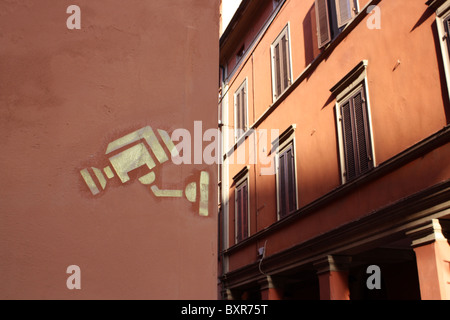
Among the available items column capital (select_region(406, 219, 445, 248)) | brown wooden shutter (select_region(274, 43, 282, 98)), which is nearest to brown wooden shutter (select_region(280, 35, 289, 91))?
brown wooden shutter (select_region(274, 43, 282, 98))

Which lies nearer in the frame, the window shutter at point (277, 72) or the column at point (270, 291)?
the column at point (270, 291)

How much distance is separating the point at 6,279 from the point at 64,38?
1.82 metres

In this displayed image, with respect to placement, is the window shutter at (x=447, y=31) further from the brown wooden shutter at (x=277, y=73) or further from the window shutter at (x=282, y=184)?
the brown wooden shutter at (x=277, y=73)

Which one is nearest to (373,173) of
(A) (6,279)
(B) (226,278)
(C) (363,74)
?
(C) (363,74)

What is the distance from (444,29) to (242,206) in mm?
7644

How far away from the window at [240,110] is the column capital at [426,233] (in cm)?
749

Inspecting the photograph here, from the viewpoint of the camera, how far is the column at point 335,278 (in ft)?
28.5

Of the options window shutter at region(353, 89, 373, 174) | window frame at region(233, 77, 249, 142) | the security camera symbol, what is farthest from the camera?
window frame at region(233, 77, 249, 142)

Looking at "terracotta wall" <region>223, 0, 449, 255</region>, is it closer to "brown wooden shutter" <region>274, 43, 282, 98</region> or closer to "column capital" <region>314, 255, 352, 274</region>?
"brown wooden shutter" <region>274, 43, 282, 98</region>

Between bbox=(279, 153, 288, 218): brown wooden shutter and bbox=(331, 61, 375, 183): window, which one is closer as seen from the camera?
bbox=(331, 61, 375, 183): window

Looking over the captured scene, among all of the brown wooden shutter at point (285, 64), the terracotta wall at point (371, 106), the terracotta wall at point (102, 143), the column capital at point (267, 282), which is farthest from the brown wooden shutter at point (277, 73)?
the terracotta wall at point (102, 143)

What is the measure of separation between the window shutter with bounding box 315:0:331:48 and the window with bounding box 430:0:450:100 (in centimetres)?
297

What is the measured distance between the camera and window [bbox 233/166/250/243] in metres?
13.1

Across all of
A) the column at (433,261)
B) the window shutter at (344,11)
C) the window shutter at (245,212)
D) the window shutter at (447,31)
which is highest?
the window shutter at (344,11)
